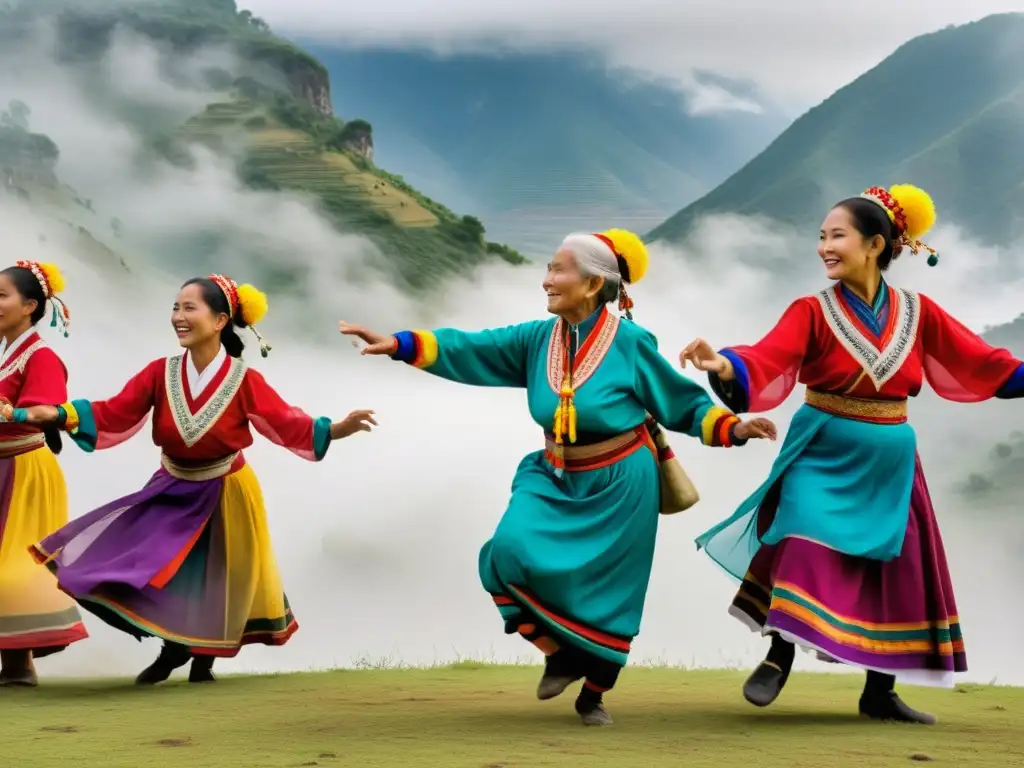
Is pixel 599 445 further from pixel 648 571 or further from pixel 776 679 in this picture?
pixel 776 679

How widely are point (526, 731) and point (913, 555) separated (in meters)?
1.29

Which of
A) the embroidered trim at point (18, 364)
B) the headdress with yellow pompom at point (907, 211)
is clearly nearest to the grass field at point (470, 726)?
the embroidered trim at point (18, 364)

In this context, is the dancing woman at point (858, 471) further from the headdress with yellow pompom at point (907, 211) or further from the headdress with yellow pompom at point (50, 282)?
the headdress with yellow pompom at point (50, 282)

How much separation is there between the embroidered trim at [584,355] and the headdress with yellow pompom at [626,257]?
0.45 feet

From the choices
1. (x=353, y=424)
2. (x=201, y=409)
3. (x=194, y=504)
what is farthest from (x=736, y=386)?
(x=194, y=504)

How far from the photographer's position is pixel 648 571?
5.15m

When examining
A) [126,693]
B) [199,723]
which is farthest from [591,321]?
[126,693]

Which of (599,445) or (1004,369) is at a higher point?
(1004,369)

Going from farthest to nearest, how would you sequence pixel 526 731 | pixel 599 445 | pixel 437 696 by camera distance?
1. pixel 437 696
2. pixel 599 445
3. pixel 526 731

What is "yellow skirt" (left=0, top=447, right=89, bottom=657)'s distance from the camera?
6.21 metres

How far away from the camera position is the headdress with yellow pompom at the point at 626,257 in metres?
5.39

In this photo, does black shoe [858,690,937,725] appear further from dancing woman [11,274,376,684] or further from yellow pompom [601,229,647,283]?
dancing woman [11,274,376,684]

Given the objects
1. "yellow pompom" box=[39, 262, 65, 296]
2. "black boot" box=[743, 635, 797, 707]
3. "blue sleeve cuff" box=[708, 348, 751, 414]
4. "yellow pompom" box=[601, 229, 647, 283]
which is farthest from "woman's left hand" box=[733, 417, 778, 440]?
"yellow pompom" box=[39, 262, 65, 296]

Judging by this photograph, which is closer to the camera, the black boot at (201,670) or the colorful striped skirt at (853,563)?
the colorful striped skirt at (853,563)
